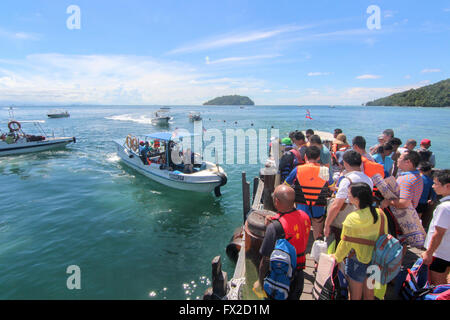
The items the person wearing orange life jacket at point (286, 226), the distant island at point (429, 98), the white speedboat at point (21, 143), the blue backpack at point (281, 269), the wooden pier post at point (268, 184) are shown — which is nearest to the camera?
the blue backpack at point (281, 269)

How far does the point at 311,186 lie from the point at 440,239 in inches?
62.1

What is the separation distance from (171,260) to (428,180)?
6742 millimetres

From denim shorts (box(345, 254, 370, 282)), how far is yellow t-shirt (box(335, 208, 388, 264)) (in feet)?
0.18

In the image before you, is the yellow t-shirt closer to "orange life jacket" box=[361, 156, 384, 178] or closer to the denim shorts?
the denim shorts

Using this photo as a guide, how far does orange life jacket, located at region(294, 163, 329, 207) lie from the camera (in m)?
3.62

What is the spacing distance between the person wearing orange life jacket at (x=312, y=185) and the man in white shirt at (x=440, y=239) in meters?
1.30

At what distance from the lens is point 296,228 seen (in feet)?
8.32

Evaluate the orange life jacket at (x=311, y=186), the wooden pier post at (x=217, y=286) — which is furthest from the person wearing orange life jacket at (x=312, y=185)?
the wooden pier post at (x=217, y=286)

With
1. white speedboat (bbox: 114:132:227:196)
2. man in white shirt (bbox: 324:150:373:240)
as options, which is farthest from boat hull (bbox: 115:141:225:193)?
man in white shirt (bbox: 324:150:373:240)

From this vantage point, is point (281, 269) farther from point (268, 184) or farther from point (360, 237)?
point (268, 184)

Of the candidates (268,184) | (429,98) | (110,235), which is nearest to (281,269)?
(268,184)

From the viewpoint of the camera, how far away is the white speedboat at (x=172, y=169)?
1114cm

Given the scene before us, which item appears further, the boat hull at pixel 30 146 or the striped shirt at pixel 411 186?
the boat hull at pixel 30 146

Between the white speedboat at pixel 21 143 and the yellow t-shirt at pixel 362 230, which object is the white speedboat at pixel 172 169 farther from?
the white speedboat at pixel 21 143
